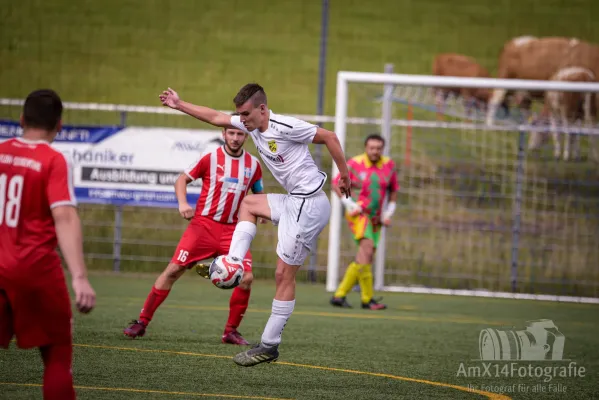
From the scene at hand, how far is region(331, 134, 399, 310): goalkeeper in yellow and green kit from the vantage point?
11.9 m

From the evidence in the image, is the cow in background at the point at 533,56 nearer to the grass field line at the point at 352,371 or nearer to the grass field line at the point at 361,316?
the grass field line at the point at 361,316

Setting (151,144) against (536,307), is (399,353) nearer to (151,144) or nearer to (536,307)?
(536,307)

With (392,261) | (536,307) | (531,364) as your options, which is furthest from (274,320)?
(392,261)

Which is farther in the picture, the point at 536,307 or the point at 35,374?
the point at 536,307

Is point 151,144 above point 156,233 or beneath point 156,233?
above

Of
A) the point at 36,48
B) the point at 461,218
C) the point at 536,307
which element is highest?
the point at 36,48

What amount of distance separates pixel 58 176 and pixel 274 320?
8.98ft

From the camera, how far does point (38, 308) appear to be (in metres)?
4.68

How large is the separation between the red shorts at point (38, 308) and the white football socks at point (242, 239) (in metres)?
2.52

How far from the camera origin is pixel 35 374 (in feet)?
21.7

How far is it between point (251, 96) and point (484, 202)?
30.3ft

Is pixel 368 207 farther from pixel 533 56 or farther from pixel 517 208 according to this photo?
pixel 533 56

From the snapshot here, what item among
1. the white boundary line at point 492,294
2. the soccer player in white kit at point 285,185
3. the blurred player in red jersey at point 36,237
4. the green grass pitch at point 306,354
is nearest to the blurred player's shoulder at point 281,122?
the soccer player in white kit at point 285,185

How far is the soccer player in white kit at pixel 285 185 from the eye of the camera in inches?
273
